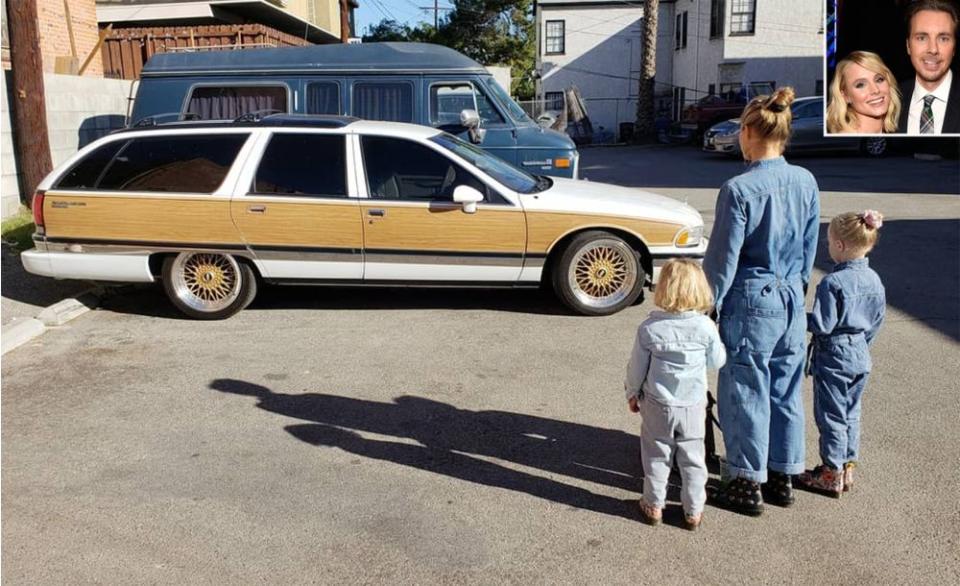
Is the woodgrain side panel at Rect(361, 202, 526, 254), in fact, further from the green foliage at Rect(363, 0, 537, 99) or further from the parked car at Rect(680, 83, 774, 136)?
the green foliage at Rect(363, 0, 537, 99)

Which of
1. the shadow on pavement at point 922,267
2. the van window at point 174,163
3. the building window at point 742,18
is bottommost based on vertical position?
the shadow on pavement at point 922,267

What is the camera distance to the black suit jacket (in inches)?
267

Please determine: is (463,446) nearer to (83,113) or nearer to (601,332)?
(601,332)

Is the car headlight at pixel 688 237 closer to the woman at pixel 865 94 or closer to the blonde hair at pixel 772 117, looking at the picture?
the woman at pixel 865 94

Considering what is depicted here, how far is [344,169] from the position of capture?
705 cm

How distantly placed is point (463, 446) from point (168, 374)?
246 cm

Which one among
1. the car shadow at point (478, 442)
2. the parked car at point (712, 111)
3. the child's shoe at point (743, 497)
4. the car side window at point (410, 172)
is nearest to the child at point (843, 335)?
the child's shoe at point (743, 497)

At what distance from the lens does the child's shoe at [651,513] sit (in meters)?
3.77

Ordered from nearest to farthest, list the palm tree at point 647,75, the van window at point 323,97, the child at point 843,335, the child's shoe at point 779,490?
the child at point 843,335
the child's shoe at point 779,490
the van window at point 323,97
the palm tree at point 647,75

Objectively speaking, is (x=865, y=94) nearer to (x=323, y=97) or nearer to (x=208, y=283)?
(x=208, y=283)

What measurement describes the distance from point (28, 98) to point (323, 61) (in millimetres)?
3673

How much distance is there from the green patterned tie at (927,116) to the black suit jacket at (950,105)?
0.10m

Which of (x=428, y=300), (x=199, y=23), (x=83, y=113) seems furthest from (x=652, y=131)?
(x=428, y=300)

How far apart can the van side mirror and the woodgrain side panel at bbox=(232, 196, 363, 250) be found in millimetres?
2968
